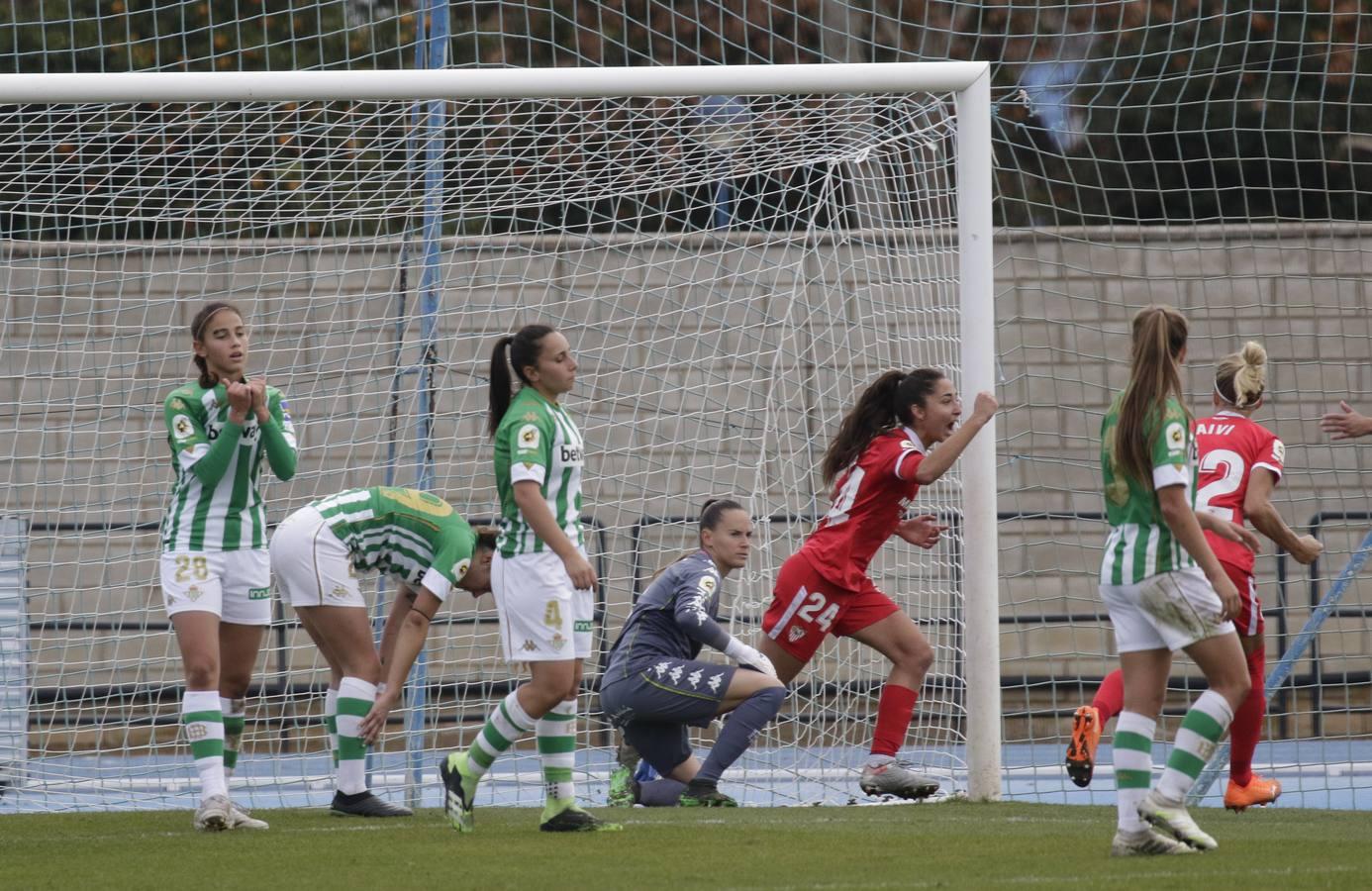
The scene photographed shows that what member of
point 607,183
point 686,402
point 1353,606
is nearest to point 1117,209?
point 1353,606

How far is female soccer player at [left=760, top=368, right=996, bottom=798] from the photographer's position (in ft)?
21.8

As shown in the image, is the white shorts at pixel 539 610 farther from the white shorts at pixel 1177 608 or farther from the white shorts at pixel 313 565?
the white shorts at pixel 1177 608

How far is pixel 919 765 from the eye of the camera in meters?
8.00

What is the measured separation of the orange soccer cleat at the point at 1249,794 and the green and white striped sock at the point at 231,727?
361 cm

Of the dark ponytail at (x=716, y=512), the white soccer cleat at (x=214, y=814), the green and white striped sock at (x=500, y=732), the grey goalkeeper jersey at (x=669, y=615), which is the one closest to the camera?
the green and white striped sock at (x=500, y=732)

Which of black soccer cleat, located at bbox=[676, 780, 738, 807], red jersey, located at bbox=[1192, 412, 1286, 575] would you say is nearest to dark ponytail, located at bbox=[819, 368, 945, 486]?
red jersey, located at bbox=[1192, 412, 1286, 575]

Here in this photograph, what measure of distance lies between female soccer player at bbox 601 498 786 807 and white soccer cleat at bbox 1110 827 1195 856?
191 centimetres

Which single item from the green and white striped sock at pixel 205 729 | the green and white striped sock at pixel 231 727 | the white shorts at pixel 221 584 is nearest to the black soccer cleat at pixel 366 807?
the green and white striped sock at pixel 231 727

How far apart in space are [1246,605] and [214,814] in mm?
3644

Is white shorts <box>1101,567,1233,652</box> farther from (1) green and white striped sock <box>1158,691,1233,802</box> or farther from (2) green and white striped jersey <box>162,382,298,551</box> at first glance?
(2) green and white striped jersey <box>162,382,298,551</box>

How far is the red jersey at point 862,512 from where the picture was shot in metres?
6.62

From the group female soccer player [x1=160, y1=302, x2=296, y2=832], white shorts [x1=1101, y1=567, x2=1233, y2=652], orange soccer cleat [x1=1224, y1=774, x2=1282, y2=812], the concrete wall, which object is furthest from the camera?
the concrete wall

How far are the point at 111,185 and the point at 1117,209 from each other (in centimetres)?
788

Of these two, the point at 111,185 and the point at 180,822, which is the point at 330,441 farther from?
the point at 180,822
